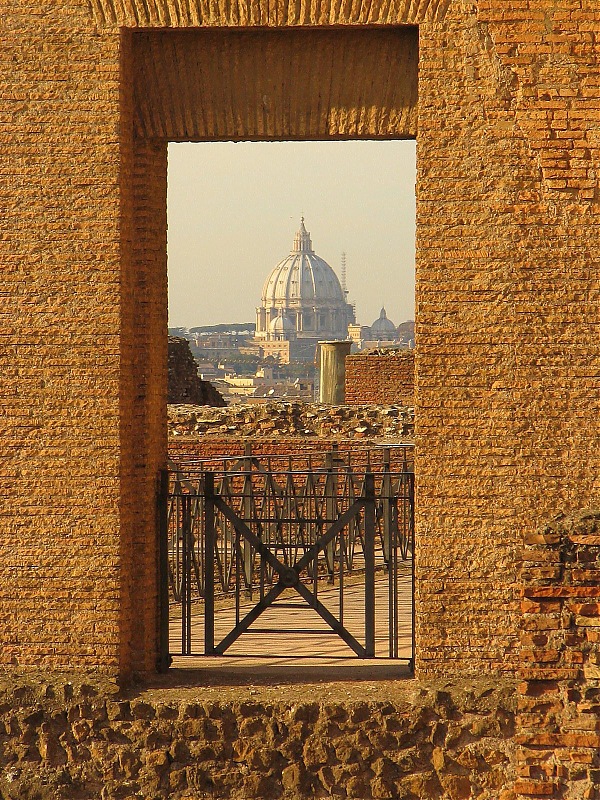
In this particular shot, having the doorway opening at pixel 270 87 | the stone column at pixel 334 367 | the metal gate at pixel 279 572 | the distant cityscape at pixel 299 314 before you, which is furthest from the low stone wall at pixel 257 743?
the distant cityscape at pixel 299 314

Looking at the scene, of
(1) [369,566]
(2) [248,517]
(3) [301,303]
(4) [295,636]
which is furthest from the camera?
(3) [301,303]

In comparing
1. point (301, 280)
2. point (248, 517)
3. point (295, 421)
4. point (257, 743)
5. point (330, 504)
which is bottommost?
point (257, 743)

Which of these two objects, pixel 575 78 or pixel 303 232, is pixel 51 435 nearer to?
pixel 575 78

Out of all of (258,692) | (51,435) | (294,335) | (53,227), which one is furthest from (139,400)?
(294,335)

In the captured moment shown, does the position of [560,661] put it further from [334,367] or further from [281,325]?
[281,325]

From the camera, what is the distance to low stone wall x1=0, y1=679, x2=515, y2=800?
19.0ft

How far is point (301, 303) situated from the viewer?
160875 millimetres

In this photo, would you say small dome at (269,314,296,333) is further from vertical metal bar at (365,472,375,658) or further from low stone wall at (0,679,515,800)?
low stone wall at (0,679,515,800)

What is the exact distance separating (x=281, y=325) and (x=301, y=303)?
657cm

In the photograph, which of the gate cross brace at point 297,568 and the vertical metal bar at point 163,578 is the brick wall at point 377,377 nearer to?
the gate cross brace at point 297,568

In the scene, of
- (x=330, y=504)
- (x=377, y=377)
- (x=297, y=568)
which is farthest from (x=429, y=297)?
(x=377, y=377)

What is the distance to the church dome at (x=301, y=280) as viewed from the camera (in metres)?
160

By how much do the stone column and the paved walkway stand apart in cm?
1408

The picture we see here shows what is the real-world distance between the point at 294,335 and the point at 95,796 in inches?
5950
